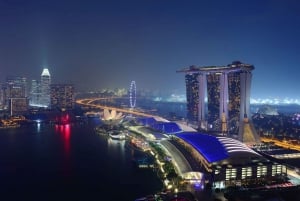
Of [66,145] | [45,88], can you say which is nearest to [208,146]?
[66,145]

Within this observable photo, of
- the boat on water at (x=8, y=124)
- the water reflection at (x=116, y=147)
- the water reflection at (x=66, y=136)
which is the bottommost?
the water reflection at (x=116, y=147)

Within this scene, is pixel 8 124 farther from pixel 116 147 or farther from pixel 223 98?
pixel 223 98

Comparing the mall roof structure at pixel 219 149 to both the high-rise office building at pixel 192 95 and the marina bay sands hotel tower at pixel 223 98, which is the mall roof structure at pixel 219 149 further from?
the high-rise office building at pixel 192 95

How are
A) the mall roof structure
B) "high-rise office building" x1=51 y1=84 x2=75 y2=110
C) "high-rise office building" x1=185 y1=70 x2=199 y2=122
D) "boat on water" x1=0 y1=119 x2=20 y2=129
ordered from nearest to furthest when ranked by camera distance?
1. the mall roof structure
2. "high-rise office building" x1=185 y1=70 x2=199 y2=122
3. "boat on water" x1=0 y1=119 x2=20 y2=129
4. "high-rise office building" x1=51 y1=84 x2=75 y2=110

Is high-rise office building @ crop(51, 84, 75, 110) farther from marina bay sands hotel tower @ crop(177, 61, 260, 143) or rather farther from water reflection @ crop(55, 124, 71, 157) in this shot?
marina bay sands hotel tower @ crop(177, 61, 260, 143)

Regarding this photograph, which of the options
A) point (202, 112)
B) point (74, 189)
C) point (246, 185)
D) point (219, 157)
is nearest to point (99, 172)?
point (74, 189)

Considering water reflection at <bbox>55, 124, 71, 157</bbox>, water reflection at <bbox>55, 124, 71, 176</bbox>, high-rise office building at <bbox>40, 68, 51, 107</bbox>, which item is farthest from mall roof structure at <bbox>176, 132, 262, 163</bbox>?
high-rise office building at <bbox>40, 68, 51, 107</bbox>

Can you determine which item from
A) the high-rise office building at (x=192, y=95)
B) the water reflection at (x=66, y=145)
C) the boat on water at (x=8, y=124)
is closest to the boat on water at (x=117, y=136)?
the water reflection at (x=66, y=145)
